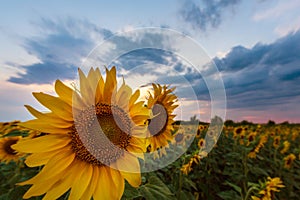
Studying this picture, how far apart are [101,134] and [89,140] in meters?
0.07

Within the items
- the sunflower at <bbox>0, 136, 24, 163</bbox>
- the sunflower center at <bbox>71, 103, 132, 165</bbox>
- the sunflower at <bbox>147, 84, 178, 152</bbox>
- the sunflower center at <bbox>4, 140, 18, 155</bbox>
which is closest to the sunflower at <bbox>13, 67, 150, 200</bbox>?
the sunflower center at <bbox>71, 103, 132, 165</bbox>

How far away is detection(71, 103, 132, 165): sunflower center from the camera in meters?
1.27

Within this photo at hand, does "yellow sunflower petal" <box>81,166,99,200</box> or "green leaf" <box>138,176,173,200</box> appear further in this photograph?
"green leaf" <box>138,176,173,200</box>

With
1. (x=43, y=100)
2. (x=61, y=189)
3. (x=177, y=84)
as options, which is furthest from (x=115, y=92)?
(x=177, y=84)

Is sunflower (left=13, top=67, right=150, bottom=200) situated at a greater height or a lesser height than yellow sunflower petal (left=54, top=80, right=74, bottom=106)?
lesser

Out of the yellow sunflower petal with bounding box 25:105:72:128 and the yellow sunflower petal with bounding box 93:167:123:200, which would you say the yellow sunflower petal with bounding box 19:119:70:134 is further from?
the yellow sunflower petal with bounding box 93:167:123:200

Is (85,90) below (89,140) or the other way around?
the other way around

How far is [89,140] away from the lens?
50.5 inches

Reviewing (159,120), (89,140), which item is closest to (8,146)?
(159,120)

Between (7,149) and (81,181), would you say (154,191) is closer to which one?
(81,181)

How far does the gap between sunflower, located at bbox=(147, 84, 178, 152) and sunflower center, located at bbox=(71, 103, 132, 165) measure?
0.69 m

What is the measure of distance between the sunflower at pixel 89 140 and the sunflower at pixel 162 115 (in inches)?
27.4

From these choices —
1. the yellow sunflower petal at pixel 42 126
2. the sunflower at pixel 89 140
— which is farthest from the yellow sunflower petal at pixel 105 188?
the yellow sunflower petal at pixel 42 126

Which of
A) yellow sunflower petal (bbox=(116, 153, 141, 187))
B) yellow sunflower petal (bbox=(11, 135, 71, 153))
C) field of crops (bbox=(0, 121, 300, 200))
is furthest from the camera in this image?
field of crops (bbox=(0, 121, 300, 200))
